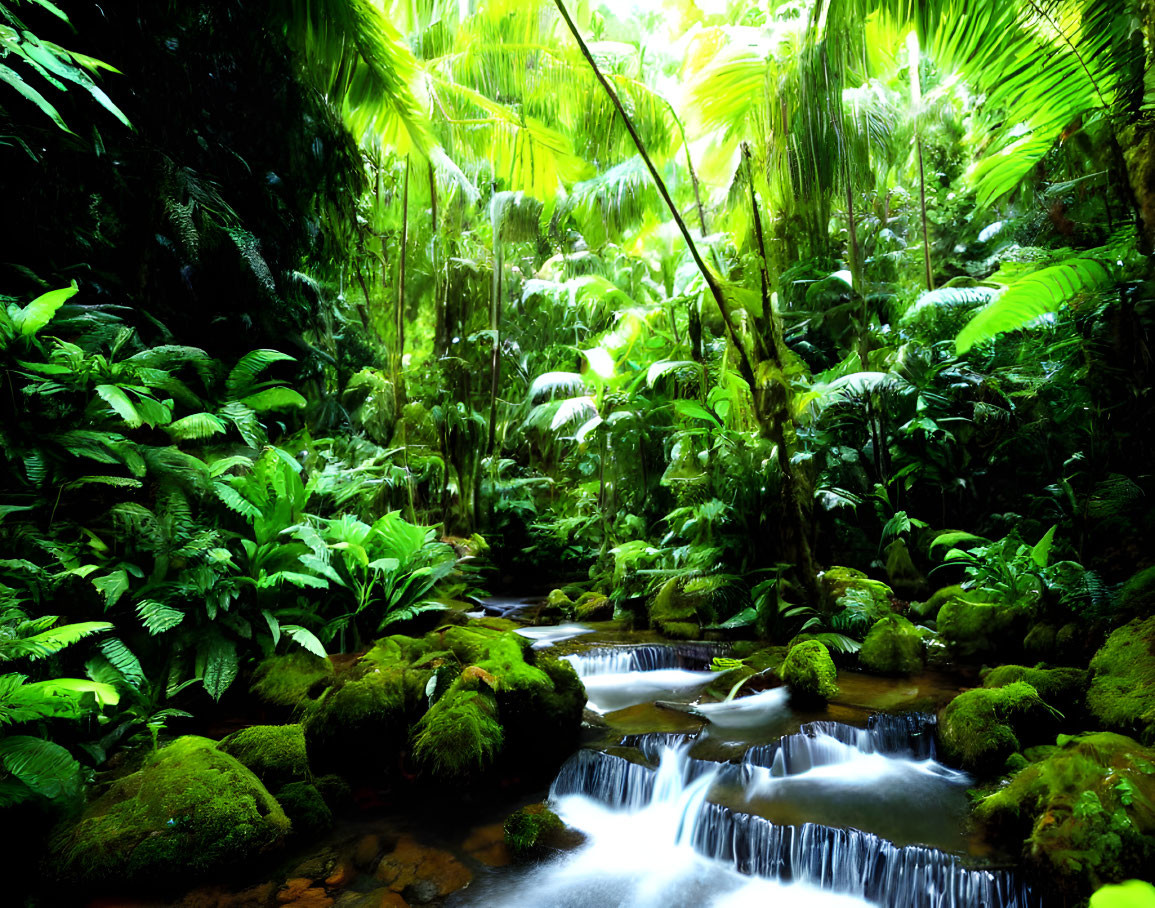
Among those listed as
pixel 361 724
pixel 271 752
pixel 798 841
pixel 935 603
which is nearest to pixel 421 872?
pixel 361 724

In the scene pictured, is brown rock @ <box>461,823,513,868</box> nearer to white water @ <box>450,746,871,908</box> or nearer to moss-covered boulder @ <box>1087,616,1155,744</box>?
white water @ <box>450,746,871,908</box>

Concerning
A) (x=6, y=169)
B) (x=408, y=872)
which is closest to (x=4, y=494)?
(x=6, y=169)

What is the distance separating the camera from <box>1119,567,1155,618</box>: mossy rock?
158 inches

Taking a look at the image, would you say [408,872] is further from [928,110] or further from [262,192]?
[928,110]

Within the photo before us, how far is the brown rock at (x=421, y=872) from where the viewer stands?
3080mm

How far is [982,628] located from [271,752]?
A: 17.7 ft

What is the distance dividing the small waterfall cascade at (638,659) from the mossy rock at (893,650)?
1.35 metres

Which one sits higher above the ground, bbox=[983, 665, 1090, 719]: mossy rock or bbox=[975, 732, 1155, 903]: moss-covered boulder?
bbox=[983, 665, 1090, 719]: mossy rock

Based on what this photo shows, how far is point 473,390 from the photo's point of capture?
12.9 metres

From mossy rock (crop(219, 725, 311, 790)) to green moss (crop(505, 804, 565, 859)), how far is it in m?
1.29

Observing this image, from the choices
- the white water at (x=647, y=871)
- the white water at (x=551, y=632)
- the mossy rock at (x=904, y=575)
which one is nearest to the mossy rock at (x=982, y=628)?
the mossy rock at (x=904, y=575)

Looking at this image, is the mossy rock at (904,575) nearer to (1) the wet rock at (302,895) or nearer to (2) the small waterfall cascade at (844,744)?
(2) the small waterfall cascade at (844,744)

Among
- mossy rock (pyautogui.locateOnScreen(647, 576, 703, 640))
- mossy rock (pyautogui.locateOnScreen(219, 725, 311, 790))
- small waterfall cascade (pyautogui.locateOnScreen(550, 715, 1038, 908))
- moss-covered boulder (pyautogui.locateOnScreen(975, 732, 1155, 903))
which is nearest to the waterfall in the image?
small waterfall cascade (pyautogui.locateOnScreen(550, 715, 1038, 908))

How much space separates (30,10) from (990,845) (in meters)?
7.96
